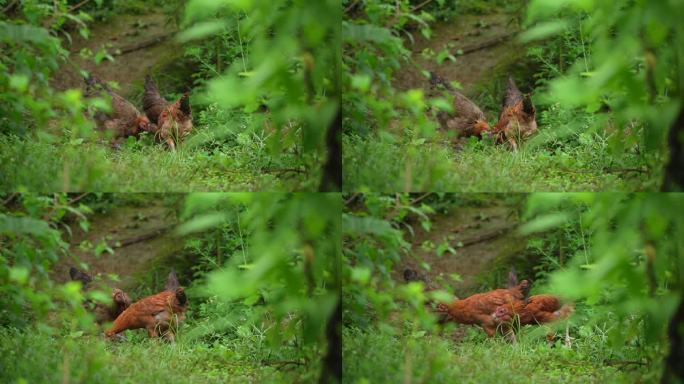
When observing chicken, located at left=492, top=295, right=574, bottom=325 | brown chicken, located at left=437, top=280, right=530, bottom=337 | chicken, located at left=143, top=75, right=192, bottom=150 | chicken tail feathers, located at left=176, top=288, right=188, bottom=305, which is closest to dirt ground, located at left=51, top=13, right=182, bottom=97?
chicken, located at left=143, top=75, right=192, bottom=150

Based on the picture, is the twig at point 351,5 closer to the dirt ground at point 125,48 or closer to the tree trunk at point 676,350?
the dirt ground at point 125,48

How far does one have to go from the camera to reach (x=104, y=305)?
3.45 meters

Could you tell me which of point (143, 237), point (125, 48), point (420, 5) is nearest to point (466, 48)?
point (420, 5)

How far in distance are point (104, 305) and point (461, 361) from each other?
1332 mm

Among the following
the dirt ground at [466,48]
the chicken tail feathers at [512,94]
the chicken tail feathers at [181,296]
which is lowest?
the chicken tail feathers at [181,296]

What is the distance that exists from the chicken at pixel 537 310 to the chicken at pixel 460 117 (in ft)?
2.08

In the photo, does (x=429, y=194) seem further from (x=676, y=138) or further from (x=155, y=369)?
(x=155, y=369)

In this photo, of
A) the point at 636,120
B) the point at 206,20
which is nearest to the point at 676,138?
the point at 636,120

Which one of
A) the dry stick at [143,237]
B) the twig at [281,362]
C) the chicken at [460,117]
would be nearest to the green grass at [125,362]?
the twig at [281,362]

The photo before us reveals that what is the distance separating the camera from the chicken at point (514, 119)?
338cm

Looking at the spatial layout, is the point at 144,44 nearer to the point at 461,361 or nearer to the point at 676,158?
the point at 461,361

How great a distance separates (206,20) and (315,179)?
2.30 feet

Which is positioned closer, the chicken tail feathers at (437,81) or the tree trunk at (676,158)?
the tree trunk at (676,158)

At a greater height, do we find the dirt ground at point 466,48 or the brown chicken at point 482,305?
the dirt ground at point 466,48
